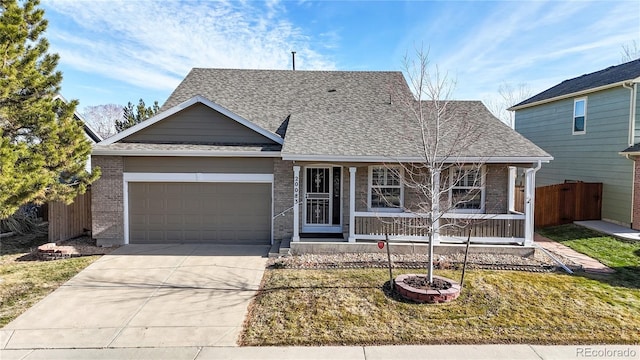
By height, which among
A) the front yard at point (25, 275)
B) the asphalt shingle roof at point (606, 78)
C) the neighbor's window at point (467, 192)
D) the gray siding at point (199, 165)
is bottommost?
the front yard at point (25, 275)

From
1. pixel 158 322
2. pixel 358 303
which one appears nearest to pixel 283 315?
pixel 358 303

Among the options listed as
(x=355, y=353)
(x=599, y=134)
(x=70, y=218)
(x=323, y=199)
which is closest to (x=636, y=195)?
(x=599, y=134)

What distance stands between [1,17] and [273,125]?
25.4ft

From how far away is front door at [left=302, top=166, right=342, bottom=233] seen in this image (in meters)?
12.4

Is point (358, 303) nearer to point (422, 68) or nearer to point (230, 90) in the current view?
point (422, 68)

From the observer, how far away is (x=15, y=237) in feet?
41.7

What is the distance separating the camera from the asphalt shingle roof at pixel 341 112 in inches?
441

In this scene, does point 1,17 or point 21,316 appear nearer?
point 21,316

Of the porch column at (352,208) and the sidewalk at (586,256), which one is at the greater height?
the porch column at (352,208)

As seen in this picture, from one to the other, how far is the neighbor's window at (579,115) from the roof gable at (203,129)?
1306 centimetres

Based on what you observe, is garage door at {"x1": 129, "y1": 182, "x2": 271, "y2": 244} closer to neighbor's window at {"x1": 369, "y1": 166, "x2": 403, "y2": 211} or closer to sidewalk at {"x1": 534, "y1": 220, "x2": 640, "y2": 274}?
neighbor's window at {"x1": 369, "y1": 166, "x2": 403, "y2": 211}

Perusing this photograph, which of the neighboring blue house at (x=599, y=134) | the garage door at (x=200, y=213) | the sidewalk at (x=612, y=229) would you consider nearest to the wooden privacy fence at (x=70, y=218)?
the garage door at (x=200, y=213)

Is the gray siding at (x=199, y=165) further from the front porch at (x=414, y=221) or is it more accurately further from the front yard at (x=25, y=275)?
the front yard at (x=25, y=275)

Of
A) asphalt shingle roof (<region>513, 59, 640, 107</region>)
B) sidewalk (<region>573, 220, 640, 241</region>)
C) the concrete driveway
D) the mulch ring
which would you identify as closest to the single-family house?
the mulch ring
